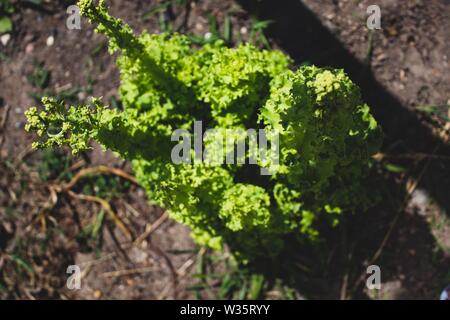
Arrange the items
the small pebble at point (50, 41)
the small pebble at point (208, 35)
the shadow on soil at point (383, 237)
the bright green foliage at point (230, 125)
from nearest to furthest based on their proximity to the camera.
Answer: the bright green foliage at point (230, 125)
the shadow on soil at point (383, 237)
the small pebble at point (208, 35)
the small pebble at point (50, 41)

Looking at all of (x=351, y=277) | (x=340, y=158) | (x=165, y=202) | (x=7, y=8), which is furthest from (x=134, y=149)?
(x=7, y=8)

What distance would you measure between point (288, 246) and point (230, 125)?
4.35 feet

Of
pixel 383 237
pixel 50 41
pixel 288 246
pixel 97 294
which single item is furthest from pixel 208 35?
pixel 97 294

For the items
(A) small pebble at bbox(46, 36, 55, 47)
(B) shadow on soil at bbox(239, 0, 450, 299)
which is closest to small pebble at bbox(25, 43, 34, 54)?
(A) small pebble at bbox(46, 36, 55, 47)

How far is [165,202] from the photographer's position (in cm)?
260

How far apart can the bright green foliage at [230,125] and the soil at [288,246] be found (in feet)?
2.14

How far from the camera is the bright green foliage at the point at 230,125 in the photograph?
2080mm

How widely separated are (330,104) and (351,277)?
1.90 meters

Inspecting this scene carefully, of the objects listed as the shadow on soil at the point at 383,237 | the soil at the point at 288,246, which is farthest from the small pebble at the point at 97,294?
the shadow on soil at the point at 383,237

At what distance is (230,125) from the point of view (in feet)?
8.58

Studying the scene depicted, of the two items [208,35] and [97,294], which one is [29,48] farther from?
[97,294]

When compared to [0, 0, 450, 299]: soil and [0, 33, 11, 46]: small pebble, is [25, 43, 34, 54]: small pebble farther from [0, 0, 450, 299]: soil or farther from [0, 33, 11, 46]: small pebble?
[0, 33, 11, 46]: small pebble

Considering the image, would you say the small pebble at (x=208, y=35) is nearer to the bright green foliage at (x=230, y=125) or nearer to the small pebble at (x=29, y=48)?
the bright green foliage at (x=230, y=125)

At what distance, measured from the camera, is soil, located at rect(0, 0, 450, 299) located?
3.53 m
